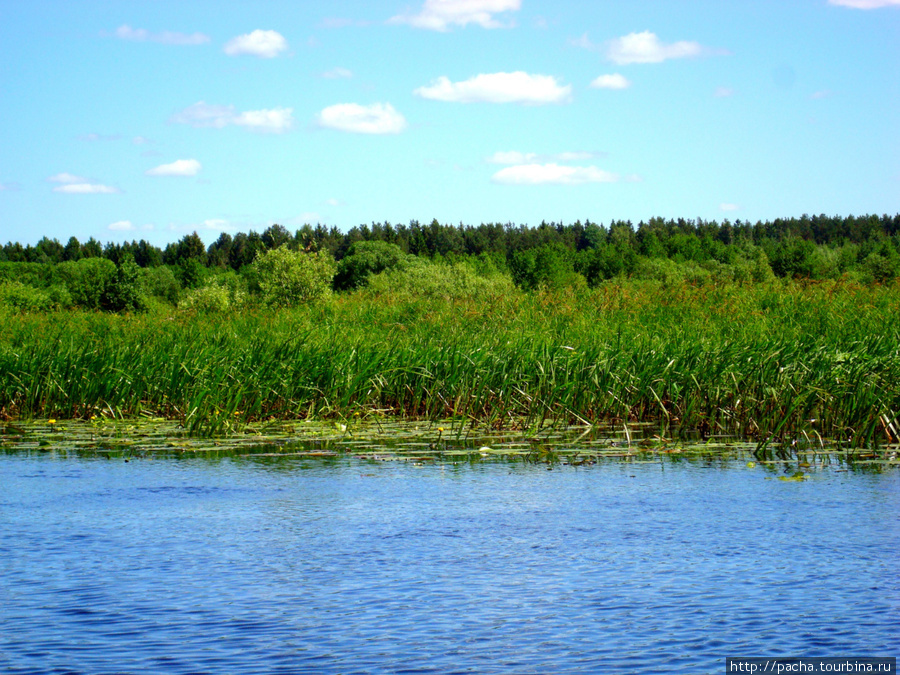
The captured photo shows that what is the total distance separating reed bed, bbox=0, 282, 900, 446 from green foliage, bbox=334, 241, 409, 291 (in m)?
81.0

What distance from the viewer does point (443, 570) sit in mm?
4172

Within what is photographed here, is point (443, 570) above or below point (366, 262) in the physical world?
below

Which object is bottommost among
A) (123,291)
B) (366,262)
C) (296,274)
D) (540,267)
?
(296,274)

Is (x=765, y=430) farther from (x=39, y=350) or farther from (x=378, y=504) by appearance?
(x=39, y=350)

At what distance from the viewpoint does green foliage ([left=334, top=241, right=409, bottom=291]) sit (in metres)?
94.6

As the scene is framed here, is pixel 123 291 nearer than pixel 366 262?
Yes

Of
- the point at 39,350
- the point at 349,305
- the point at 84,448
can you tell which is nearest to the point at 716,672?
the point at 84,448

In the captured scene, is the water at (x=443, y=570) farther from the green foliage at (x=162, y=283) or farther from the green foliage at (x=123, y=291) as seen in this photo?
the green foliage at (x=162, y=283)

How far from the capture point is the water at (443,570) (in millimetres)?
3232

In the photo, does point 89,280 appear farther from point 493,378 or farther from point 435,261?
point 493,378

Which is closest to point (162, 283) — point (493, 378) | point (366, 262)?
point (366, 262)

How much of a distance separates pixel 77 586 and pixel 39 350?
24.4 feet

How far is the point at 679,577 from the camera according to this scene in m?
4.05

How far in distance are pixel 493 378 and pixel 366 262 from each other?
8653 cm
